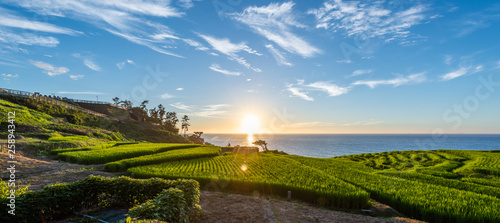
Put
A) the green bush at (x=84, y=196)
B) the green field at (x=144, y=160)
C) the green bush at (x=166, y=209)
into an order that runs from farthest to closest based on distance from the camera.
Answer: the green field at (x=144, y=160), the green bush at (x=84, y=196), the green bush at (x=166, y=209)

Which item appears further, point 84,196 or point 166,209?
point 84,196

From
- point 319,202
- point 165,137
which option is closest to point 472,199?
point 319,202

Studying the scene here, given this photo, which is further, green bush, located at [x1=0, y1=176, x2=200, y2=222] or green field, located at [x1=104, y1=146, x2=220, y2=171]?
green field, located at [x1=104, y1=146, x2=220, y2=171]

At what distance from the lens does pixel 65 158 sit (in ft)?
91.4

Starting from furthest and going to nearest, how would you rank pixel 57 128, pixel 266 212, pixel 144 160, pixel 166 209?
1. pixel 57 128
2. pixel 144 160
3. pixel 266 212
4. pixel 166 209

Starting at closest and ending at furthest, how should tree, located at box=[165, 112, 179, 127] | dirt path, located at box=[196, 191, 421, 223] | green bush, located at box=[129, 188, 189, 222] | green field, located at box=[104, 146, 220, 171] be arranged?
green bush, located at box=[129, 188, 189, 222] < dirt path, located at box=[196, 191, 421, 223] < green field, located at box=[104, 146, 220, 171] < tree, located at box=[165, 112, 179, 127]

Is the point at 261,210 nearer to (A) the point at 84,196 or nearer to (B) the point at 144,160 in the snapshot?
(A) the point at 84,196

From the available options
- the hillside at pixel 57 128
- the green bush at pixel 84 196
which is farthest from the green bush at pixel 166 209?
the hillside at pixel 57 128

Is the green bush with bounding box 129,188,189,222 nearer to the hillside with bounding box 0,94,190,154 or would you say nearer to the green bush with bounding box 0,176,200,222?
the green bush with bounding box 0,176,200,222

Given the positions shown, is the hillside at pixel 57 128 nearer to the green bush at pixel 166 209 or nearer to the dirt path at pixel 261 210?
the dirt path at pixel 261 210

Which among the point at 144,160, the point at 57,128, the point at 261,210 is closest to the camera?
the point at 261,210

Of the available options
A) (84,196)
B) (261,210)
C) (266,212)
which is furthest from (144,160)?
(266,212)

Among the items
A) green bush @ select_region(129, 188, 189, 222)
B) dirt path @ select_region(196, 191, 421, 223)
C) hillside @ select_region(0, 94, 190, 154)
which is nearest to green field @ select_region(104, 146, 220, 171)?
hillside @ select_region(0, 94, 190, 154)

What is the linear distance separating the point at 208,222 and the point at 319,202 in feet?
25.3
